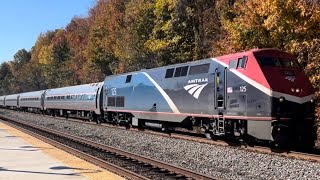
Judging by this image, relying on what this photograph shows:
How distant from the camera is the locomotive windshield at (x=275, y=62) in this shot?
49.2ft

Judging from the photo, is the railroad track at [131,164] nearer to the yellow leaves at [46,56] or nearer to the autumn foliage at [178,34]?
the autumn foliage at [178,34]

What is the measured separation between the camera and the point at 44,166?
1209 centimetres

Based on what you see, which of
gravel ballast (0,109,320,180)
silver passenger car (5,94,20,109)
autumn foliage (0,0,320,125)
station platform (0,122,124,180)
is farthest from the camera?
silver passenger car (5,94,20,109)

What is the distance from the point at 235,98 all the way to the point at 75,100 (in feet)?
82.2

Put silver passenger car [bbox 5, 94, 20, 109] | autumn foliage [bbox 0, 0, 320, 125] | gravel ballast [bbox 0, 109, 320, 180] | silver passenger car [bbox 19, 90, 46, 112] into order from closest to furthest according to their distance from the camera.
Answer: gravel ballast [bbox 0, 109, 320, 180] → autumn foliage [bbox 0, 0, 320, 125] → silver passenger car [bbox 19, 90, 46, 112] → silver passenger car [bbox 5, 94, 20, 109]

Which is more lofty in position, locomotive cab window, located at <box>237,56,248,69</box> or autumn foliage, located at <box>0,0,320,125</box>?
autumn foliage, located at <box>0,0,320,125</box>

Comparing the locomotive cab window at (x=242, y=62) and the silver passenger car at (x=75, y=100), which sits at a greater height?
the locomotive cab window at (x=242, y=62)

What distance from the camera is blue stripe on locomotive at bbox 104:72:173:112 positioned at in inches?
852

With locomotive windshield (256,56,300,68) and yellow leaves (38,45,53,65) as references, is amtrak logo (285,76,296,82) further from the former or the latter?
yellow leaves (38,45,53,65)

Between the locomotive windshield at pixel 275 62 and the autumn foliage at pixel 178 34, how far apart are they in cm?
401

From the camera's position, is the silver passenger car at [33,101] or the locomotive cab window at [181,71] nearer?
the locomotive cab window at [181,71]

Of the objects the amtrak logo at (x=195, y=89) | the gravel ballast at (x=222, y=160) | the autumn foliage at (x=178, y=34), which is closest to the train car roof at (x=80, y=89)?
the autumn foliage at (x=178, y=34)

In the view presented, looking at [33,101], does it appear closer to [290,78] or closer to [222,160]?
[222,160]

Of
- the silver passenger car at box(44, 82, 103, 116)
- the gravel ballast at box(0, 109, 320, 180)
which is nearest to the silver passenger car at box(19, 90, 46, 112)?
the silver passenger car at box(44, 82, 103, 116)
